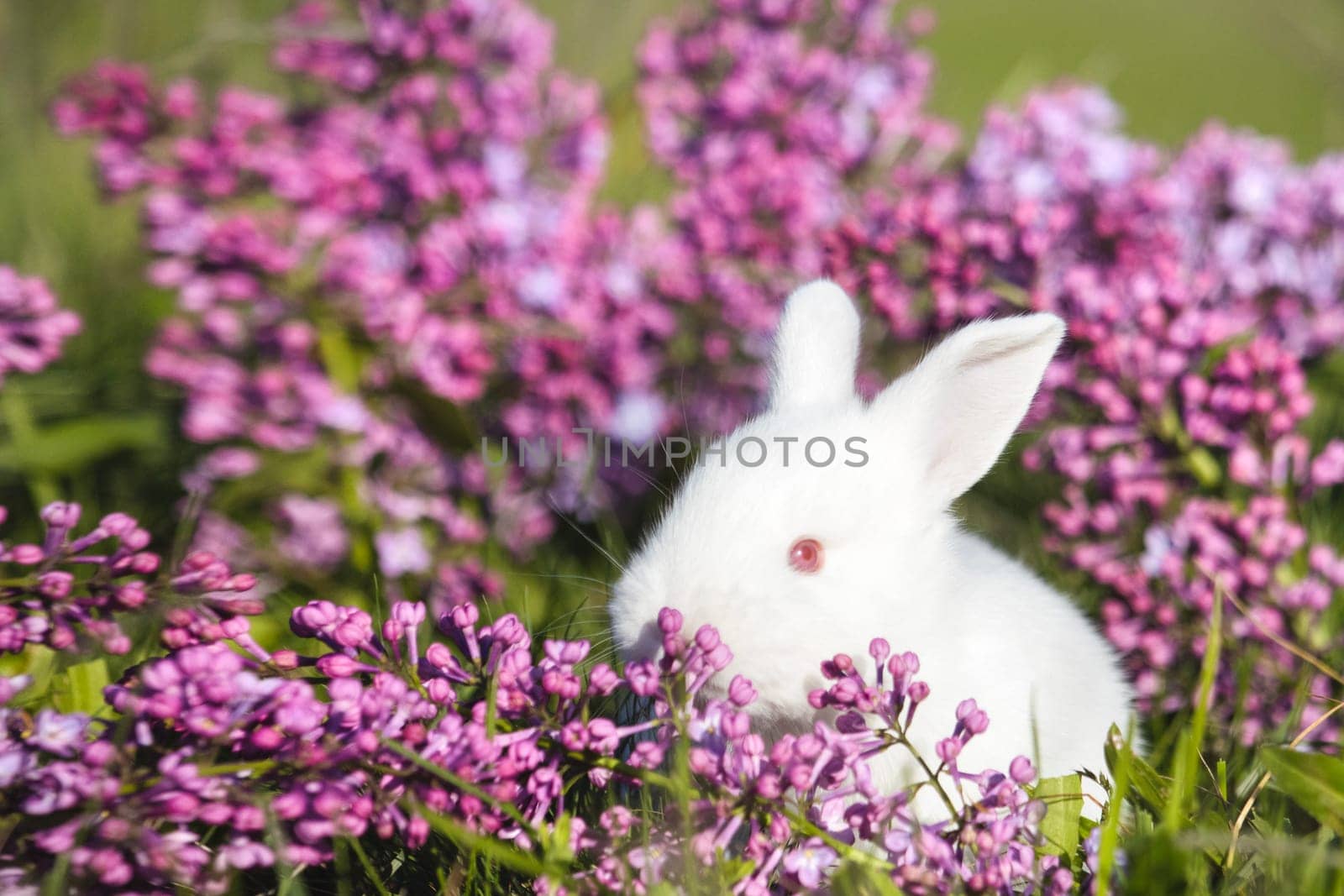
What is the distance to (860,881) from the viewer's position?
1.75m

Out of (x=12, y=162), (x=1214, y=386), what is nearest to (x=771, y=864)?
(x=1214, y=386)

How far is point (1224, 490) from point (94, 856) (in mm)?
3097

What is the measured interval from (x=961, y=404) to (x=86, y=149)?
6.73 m

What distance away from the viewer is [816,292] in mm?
2809

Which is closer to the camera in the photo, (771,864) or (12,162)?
(771,864)

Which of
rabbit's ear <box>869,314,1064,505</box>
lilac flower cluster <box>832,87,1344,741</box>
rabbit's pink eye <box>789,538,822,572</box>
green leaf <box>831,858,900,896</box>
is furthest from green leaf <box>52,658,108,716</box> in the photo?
lilac flower cluster <box>832,87,1344,741</box>

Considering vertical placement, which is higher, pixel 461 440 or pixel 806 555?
pixel 806 555

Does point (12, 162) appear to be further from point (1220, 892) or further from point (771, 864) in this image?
point (1220, 892)

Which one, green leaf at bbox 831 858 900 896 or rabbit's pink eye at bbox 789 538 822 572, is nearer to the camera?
green leaf at bbox 831 858 900 896

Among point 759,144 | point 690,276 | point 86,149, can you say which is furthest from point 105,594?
point 86,149

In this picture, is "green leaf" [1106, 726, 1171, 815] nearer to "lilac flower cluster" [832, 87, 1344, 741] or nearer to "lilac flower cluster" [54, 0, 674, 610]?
"lilac flower cluster" [832, 87, 1344, 741]

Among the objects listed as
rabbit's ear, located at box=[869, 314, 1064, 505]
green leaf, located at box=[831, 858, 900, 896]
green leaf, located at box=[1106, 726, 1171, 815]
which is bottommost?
green leaf, located at box=[831, 858, 900, 896]

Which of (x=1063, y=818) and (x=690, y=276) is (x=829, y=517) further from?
(x=690, y=276)

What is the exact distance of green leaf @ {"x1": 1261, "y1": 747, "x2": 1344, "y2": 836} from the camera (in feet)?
5.87
